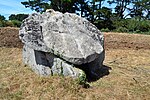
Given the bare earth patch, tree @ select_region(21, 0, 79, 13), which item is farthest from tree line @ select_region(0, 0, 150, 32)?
the bare earth patch

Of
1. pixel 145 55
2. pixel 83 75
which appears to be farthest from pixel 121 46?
pixel 83 75

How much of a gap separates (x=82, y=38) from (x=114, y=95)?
1458mm

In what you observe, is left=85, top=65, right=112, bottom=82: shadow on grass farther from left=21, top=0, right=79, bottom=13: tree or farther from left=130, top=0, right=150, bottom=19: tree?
left=130, top=0, right=150, bottom=19: tree

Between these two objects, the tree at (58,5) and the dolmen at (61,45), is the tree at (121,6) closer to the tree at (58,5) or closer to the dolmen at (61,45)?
the tree at (58,5)

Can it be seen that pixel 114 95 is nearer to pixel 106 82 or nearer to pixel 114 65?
pixel 106 82

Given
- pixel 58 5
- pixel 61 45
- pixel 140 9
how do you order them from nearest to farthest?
pixel 61 45 → pixel 58 5 → pixel 140 9

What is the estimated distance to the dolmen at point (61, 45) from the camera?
639 centimetres

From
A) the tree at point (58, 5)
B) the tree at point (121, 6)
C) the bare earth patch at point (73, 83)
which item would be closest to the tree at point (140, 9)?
the tree at point (121, 6)

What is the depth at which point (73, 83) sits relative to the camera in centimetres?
609

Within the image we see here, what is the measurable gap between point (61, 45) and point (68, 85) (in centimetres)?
93

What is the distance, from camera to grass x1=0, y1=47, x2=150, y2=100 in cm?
589

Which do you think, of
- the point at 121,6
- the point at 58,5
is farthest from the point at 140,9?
the point at 58,5

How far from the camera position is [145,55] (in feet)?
32.3

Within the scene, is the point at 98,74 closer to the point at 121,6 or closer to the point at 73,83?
the point at 73,83
